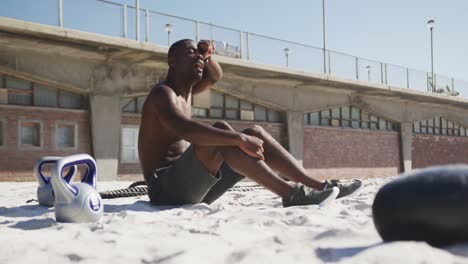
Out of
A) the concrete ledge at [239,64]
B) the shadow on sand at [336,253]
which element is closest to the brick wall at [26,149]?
the concrete ledge at [239,64]

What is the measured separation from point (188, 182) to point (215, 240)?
1.17 m

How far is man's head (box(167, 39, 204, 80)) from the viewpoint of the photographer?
3.87 m

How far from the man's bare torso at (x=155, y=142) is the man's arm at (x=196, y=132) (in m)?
0.18

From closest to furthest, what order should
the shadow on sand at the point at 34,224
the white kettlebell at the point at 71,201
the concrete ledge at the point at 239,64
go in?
the shadow on sand at the point at 34,224, the white kettlebell at the point at 71,201, the concrete ledge at the point at 239,64

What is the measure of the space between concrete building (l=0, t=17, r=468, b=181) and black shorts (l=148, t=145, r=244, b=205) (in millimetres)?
7541

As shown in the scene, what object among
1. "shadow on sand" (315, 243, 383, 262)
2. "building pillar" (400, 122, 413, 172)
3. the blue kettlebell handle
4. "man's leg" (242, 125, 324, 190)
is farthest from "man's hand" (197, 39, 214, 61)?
"building pillar" (400, 122, 413, 172)

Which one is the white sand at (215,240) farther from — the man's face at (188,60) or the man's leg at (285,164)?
the man's face at (188,60)

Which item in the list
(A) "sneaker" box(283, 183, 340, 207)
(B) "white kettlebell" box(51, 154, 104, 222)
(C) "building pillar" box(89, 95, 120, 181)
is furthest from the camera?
(C) "building pillar" box(89, 95, 120, 181)

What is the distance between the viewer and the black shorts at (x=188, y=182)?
11.3ft

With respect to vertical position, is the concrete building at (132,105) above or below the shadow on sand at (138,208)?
above

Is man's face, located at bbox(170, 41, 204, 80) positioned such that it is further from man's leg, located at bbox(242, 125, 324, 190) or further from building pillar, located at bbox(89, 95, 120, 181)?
building pillar, located at bbox(89, 95, 120, 181)

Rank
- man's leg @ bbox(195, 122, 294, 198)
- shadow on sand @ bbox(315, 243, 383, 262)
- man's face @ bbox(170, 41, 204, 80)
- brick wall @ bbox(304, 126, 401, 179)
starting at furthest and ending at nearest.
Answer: brick wall @ bbox(304, 126, 401, 179)
man's face @ bbox(170, 41, 204, 80)
man's leg @ bbox(195, 122, 294, 198)
shadow on sand @ bbox(315, 243, 383, 262)

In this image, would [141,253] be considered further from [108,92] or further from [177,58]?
[108,92]

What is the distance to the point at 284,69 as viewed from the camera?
14703mm
